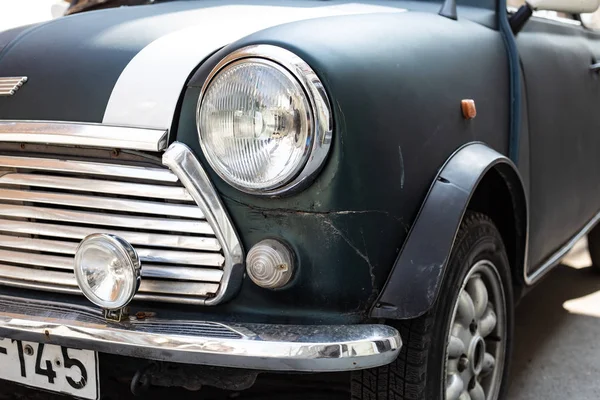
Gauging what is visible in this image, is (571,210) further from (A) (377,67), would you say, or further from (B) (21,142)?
(B) (21,142)

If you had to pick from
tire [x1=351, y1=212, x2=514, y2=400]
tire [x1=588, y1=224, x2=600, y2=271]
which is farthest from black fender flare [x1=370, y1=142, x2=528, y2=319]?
tire [x1=588, y1=224, x2=600, y2=271]

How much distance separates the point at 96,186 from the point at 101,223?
0.09m

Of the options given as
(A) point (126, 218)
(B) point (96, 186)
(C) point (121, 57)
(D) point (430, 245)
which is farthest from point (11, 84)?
(D) point (430, 245)

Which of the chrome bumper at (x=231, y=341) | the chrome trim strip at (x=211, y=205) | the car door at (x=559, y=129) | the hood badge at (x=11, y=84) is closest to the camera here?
the chrome bumper at (x=231, y=341)

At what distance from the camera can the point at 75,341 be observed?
167 cm

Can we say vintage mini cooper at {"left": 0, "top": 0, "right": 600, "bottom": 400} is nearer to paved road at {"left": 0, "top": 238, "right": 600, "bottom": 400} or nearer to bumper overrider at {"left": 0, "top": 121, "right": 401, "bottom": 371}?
bumper overrider at {"left": 0, "top": 121, "right": 401, "bottom": 371}

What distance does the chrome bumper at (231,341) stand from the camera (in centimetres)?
156

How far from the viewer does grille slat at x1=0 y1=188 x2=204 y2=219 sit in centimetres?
168

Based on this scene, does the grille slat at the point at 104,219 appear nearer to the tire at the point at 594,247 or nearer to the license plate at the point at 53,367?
the license plate at the point at 53,367

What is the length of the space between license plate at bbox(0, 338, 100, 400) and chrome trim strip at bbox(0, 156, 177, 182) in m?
0.43

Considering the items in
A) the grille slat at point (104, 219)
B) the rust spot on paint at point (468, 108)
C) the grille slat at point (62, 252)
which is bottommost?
the grille slat at point (62, 252)

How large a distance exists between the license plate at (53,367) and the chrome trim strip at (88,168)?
435 millimetres

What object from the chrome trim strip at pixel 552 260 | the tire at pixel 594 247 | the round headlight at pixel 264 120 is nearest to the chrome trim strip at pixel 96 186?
the round headlight at pixel 264 120

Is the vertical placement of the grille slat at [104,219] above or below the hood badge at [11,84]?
below
